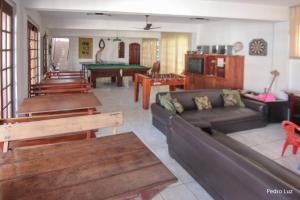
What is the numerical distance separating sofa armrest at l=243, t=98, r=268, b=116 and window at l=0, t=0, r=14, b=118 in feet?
14.2

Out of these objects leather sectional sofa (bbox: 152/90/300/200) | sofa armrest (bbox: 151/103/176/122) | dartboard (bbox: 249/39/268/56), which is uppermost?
dartboard (bbox: 249/39/268/56)

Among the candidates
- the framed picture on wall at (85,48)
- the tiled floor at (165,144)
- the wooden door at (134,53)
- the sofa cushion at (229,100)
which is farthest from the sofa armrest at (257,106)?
the framed picture on wall at (85,48)

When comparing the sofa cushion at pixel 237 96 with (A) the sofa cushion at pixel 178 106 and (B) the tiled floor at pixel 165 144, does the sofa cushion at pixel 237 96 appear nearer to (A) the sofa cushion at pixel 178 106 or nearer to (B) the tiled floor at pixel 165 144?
(B) the tiled floor at pixel 165 144

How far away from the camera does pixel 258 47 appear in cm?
638

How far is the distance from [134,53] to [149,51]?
0.81 meters

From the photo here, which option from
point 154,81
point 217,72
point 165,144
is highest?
point 217,72

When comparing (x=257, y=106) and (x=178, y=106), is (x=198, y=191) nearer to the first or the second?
(x=178, y=106)

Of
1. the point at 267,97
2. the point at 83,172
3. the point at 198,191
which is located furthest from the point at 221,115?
the point at 83,172

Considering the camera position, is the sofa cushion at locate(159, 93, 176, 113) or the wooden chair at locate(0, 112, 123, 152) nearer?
the wooden chair at locate(0, 112, 123, 152)

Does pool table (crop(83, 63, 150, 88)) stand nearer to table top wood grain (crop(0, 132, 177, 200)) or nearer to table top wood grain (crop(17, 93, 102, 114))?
table top wood grain (crop(17, 93, 102, 114))

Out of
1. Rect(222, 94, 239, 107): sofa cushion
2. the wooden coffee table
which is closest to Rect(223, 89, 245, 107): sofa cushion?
Rect(222, 94, 239, 107): sofa cushion

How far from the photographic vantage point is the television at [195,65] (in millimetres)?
8072

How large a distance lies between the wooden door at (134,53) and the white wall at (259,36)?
227 inches

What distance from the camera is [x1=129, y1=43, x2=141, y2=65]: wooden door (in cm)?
1341
